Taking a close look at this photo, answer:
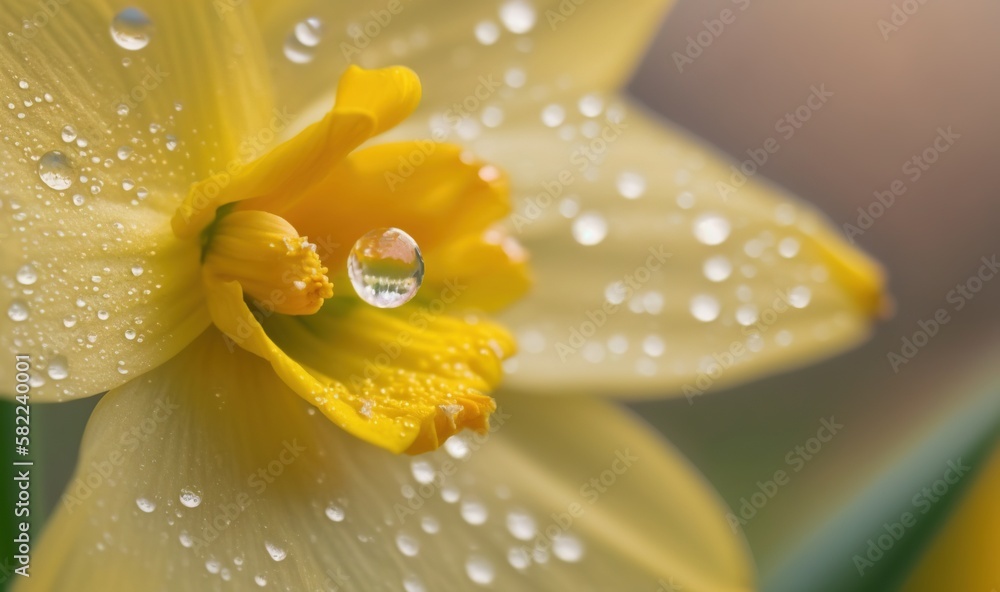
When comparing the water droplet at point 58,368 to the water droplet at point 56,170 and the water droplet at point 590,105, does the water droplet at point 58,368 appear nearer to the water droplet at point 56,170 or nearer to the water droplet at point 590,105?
the water droplet at point 56,170

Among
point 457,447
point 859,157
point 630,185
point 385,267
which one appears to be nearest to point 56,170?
point 385,267

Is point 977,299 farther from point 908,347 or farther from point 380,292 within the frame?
point 380,292

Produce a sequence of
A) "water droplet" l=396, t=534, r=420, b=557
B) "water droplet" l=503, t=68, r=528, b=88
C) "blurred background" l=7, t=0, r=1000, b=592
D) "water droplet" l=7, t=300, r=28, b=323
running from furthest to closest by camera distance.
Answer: "blurred background" l=7, t=0, r=1000, b=592 < "water droplet" l=503, t=68, r=528, b=88 < "water droplet" l=396, t=534, r=420, b=557 < "water droplet" l=7, t=300, r=28, b=323

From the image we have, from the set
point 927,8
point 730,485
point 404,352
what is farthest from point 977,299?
point 404,352

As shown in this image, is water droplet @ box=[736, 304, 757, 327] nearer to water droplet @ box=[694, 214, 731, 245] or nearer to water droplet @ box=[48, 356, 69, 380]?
water droplet @ box=[694, 214, 731, 245]

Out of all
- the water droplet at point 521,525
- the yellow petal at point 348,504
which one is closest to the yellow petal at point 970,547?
the yellow petal at point 348,504

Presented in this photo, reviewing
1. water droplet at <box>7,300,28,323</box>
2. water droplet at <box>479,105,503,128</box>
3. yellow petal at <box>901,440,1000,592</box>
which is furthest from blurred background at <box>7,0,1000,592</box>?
water droplet at <box>7,300,28,323</box>
